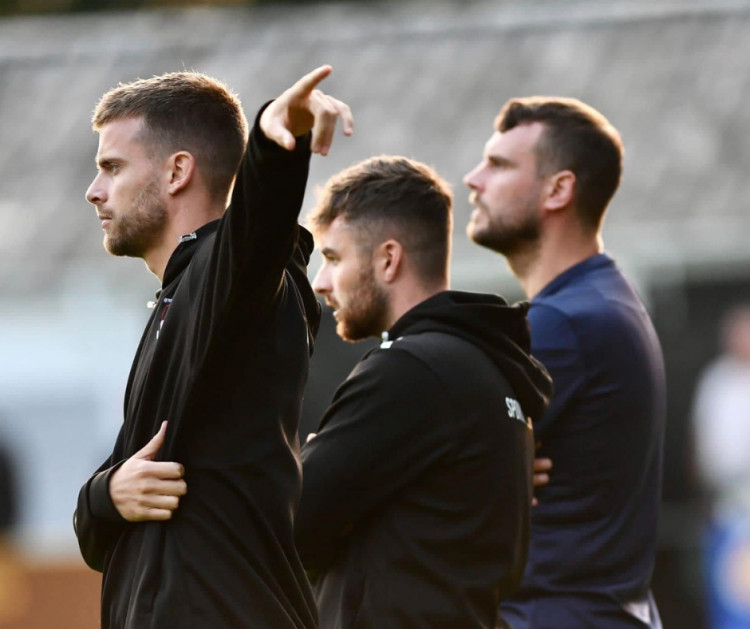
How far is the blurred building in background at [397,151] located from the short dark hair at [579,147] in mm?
6254

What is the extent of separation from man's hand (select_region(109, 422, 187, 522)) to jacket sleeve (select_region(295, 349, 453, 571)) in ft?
2.16

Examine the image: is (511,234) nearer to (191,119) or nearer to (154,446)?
(191,119)

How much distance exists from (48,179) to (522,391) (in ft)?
42.8

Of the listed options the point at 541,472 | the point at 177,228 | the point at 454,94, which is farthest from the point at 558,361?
the point at 454,94

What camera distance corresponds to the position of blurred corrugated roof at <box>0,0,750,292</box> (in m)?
13.7

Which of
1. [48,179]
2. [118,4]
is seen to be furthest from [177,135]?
[118,4]

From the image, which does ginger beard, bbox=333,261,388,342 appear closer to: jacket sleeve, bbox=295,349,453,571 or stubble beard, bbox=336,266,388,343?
stubble beard, bbox=336,266,388,343

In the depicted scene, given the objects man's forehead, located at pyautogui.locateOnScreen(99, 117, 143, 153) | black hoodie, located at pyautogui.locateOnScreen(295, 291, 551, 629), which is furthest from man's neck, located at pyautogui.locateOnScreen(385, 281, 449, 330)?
man's forehead, located at pyautogui.locateOnScreen(99, 117, 143, 153)

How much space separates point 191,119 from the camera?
140 inches

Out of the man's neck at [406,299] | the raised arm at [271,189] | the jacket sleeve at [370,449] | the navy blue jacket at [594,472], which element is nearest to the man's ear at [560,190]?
the navy blue jacket at [594,472]

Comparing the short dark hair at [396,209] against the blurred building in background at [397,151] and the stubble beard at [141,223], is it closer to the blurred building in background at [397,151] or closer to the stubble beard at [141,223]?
the stubble beard at [141,223]

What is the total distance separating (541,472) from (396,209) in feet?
2.93

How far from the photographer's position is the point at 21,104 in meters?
17.6

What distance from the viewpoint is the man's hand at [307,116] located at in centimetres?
290
